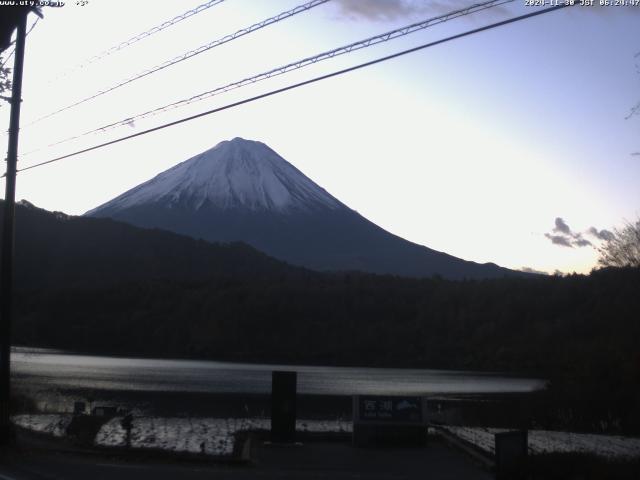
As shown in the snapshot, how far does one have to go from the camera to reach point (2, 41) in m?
20.0

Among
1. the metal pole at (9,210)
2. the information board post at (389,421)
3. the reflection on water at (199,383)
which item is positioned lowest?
the reflection on water at (199,383)

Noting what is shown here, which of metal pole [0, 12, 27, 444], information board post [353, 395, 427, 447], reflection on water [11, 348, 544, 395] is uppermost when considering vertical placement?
metal pole [0, 12, 27, 444]

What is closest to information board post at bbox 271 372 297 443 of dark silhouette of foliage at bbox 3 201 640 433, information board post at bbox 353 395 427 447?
information board post at bbox 353 395 427 447

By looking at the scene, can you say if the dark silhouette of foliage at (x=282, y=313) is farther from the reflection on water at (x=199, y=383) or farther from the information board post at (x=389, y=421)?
the information board post at (x=389, y=421)

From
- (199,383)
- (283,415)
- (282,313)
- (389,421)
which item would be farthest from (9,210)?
(282,313)

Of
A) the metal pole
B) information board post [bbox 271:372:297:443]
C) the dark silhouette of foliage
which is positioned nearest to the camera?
the metal pole

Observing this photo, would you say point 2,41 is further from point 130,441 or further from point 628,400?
point 628,400

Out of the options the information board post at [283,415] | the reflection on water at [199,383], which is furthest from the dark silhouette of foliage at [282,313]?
the information board post at [283,415]

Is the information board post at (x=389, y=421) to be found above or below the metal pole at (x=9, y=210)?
below

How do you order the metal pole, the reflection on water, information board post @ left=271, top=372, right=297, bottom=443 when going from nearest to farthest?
the metal pole
information board post @ left=271, top=372, right=297, bottom=443
the reflection on water

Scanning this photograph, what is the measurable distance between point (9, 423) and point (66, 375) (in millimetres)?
36540

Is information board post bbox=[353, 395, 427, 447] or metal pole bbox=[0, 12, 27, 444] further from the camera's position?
information board post bbox=[353, 395, 427, 447]

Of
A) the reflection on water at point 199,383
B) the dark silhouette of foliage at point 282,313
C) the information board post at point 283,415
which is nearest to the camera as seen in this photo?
the information board post at point 283,415

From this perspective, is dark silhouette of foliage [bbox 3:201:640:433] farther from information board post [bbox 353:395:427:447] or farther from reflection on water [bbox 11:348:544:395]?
information board post [bbox 353:395:427:447]
